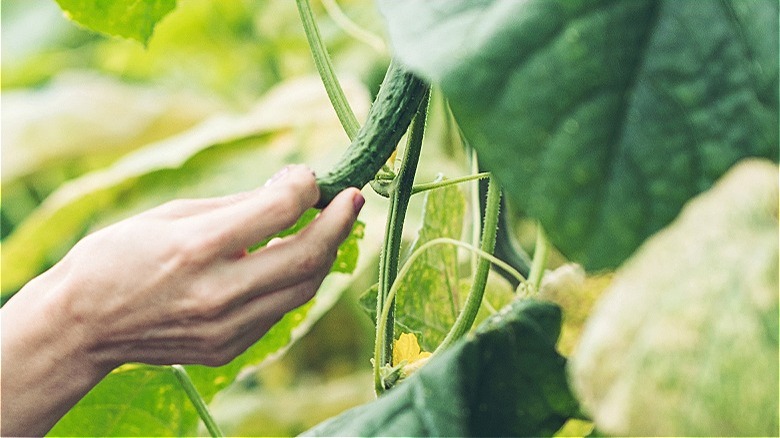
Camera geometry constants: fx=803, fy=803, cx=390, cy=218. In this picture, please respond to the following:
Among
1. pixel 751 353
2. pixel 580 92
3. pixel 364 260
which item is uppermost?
pixel 580 92

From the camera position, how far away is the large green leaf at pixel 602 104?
262mm

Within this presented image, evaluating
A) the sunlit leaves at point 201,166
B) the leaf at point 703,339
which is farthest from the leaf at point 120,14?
the sunlit leaves at point 201,166

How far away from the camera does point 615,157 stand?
10.5 inches

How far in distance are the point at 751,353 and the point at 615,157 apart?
0.29ft

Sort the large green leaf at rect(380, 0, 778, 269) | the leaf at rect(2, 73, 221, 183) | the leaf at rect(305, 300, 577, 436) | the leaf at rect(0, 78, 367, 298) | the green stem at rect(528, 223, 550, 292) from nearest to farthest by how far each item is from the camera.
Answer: the large green leaf at rect(380, 0, 778, 269) < the leaf at rect(305, 300, 577, 436) < the green stem at rect(528, 223, 550, 292) < the leaf at rect(0, 78, 367, 298) < the leaf at rect(2, 73, 221, 183)

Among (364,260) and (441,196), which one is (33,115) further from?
(441,196)

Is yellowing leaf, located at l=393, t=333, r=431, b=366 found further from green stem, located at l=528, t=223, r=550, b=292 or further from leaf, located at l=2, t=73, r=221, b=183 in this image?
leaf, located at l=2, t=73, r=221, b=183

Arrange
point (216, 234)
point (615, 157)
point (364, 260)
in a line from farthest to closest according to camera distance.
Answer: point (364, 260)
point (216, 234)
point (615, 157)

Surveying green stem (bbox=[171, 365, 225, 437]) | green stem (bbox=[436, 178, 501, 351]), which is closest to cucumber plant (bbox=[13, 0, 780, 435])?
green stem (bbox=[436, 178, 501, 351])

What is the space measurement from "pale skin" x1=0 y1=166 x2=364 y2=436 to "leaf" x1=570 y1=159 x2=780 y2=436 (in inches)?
6.3

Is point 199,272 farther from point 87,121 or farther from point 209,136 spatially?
point 87,121

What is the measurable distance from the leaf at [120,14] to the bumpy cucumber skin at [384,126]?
0.78ft

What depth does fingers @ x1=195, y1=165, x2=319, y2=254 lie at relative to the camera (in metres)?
0.39

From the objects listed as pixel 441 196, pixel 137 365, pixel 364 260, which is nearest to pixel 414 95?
pixel 441 196
